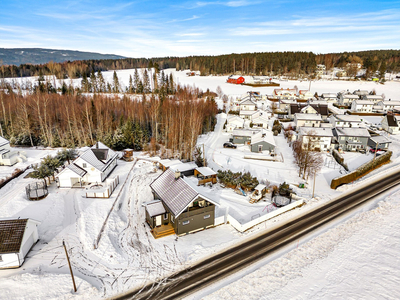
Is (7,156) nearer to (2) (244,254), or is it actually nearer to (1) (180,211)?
(1) (180,211)

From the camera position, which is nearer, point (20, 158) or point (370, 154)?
point (20, 158)

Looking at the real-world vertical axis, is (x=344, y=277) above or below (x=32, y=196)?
below

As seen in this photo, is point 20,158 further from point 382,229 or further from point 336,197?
point 382,229

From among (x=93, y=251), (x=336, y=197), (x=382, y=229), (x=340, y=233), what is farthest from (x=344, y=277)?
(x=93, y=251)

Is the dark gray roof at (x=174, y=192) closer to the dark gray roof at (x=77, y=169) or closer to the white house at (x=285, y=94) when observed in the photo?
the dark gray roof at (x=77, y=169)

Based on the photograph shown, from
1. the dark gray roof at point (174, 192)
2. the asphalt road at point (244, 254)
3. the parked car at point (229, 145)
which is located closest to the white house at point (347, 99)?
the parked car at point (229, 145)

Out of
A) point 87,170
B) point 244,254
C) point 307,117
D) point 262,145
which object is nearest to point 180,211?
point 244,254
